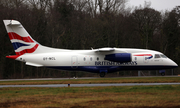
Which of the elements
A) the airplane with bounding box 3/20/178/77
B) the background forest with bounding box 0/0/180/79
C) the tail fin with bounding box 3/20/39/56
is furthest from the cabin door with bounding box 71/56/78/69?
the background forest with bounding box 0/0/180/79

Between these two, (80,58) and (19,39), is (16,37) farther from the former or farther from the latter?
(80,58)

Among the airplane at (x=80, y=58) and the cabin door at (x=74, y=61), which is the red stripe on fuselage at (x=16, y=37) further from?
the cabin door at (x=74, y=61)

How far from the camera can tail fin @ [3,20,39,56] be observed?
34.5 meters

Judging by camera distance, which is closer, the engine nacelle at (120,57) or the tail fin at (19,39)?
the engine nacelle at (120,57)

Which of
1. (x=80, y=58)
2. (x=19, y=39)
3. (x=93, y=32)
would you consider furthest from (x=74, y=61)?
(x=93, y=32)

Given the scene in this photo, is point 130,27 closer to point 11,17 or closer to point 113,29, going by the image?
point 113,29

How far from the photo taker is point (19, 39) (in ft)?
114

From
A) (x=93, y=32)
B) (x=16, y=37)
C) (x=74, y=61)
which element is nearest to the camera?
(x=16, y=37)

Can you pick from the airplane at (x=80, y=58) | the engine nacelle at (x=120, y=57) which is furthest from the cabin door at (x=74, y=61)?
the engine nacelle at (x=120, y=57)

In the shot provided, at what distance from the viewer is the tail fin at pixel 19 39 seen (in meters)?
34.5

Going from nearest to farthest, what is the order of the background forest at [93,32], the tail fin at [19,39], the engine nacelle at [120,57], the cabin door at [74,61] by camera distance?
the engine nacelle at [120,57], the tail fin at [19,39], the cabin door at [74,61], the background forest at [93,32]

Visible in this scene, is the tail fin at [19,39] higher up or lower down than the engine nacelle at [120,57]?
higher up

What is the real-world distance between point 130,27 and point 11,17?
25.5 m

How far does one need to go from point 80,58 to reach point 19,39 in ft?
29.1
